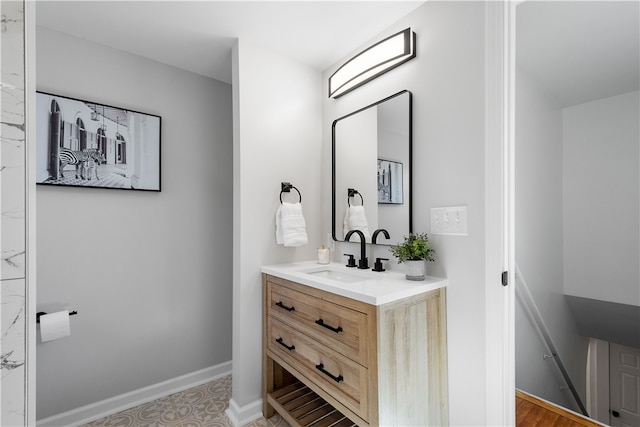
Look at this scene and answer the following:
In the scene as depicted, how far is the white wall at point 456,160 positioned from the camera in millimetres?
1312

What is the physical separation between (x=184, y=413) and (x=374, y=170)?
191cm

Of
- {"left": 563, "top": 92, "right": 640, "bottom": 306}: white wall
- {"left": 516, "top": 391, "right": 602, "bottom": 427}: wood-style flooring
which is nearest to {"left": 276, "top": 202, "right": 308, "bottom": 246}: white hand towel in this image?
{"left": 516, "top": 391, "right": 602, "bottom": 427}: wood-style flooring

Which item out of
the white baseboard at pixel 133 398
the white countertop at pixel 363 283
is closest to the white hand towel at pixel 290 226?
the white countertop at pixel 363 283

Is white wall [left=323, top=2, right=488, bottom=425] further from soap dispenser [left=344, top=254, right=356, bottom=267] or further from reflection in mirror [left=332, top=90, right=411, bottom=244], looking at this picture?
soap dispenser [left=344, top=254, right=356, bottom=267]

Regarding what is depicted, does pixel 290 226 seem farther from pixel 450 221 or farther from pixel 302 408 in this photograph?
pixel 302 408

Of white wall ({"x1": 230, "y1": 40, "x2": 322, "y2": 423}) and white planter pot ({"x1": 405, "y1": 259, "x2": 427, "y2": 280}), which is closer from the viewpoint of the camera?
white planter pot ({"x1": 405, "y1": 259, "x2": 427, "y2": 280})

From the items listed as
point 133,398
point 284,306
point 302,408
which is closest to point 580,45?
point 284,306

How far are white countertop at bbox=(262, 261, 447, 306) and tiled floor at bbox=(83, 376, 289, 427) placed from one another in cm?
91

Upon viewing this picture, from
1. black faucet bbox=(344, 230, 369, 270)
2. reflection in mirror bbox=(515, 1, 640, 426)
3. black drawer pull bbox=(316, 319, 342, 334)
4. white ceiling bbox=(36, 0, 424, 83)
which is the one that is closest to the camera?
black drawer pull bbox=(316, 319, 342, 334)

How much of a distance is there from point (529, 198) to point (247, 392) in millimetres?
2596

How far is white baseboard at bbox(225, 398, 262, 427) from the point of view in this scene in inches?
68.8

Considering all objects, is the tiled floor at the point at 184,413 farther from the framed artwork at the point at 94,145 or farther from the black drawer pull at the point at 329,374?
the framed artwork at the point at 94,145

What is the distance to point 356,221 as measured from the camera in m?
1.90

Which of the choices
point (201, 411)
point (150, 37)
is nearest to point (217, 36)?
point (150, 37)
